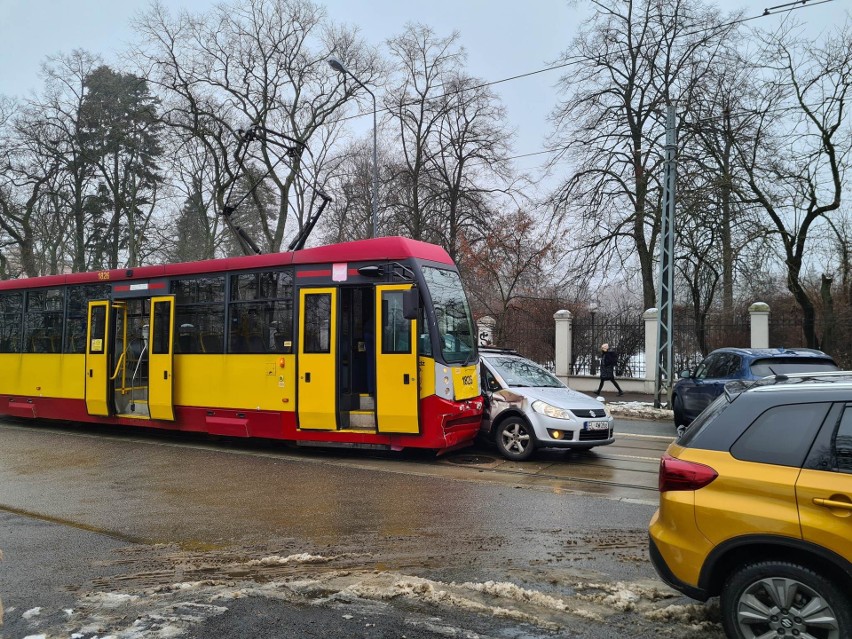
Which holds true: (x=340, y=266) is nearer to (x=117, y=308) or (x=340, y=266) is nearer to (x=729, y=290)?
(x=117, y=308)

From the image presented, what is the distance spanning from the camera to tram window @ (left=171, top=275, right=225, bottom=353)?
1097 centimetres

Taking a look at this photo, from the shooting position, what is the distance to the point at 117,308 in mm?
12602

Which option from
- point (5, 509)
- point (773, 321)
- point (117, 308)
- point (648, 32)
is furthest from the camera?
point (648, 32)

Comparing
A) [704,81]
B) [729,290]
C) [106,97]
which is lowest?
[729,290]

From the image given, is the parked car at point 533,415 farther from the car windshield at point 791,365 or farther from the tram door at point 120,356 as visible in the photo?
the tram door at point 120,356

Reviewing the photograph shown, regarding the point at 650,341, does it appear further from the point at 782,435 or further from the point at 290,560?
the point at 782,435

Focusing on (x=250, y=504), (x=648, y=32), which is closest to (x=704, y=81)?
(x=648, y=32)

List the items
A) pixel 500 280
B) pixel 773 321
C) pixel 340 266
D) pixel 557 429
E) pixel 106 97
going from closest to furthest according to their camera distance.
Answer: pixel 557 429 → pixel 340 266 → pixel 773 321 → pixel 500 280 → pixel 106 97

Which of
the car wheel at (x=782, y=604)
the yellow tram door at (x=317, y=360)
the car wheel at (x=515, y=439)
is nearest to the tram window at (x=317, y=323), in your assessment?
the yellow tram door at (x=317, y=360)

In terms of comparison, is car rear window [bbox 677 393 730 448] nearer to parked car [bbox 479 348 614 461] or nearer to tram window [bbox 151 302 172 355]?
parked car [bbox 479 348 614 461]

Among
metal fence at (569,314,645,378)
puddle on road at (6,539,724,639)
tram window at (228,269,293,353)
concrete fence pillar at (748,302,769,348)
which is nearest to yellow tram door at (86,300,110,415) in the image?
tram window at (228,269,293,353)

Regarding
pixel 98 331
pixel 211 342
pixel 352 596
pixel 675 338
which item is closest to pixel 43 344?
pixel 98 331

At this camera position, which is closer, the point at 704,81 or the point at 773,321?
the point at 773,321

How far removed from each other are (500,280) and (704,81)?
10.8 metres
